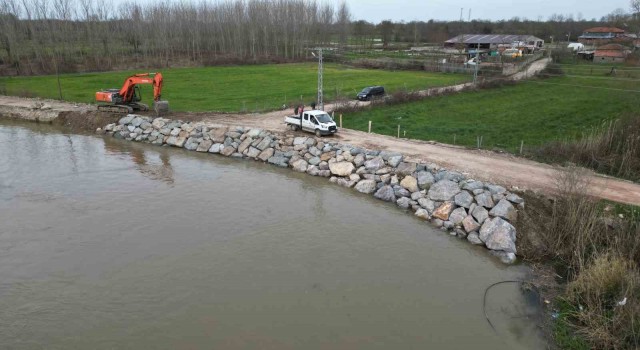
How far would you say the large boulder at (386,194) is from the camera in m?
21.2

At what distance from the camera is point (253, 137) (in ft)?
94.6

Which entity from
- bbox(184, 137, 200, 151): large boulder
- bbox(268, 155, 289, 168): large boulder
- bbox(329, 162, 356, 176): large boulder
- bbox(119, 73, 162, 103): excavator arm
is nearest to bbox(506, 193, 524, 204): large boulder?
bbox(329, 162, 356, 176): large boulder

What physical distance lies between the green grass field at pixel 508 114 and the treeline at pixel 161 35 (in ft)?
147

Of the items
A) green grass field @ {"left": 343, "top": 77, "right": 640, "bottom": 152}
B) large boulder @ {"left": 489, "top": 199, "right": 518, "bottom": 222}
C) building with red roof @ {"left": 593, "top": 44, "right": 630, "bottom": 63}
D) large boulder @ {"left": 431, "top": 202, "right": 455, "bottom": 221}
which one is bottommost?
large boulder @ {"left": 431, "top": 202, "right": 455, "bottom": 221}

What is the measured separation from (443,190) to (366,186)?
3846 millimetres

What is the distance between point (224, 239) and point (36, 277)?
6.02 meters

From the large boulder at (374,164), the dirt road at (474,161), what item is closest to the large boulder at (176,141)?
the dirt road at (474,161)

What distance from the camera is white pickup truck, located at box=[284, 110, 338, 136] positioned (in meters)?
28.2

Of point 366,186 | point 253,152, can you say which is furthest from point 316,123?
point 366,186

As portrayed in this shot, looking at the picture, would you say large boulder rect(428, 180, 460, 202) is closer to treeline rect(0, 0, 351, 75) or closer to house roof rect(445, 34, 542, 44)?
treeline rect(0, 0, 351, 75)

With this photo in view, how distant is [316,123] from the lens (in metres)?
28.5

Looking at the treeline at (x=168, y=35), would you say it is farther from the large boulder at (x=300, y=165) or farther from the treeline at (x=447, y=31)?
the large boulder at (x=300, y=165)

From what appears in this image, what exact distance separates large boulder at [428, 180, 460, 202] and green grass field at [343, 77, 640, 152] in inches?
297

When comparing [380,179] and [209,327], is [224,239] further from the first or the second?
[380,179]
